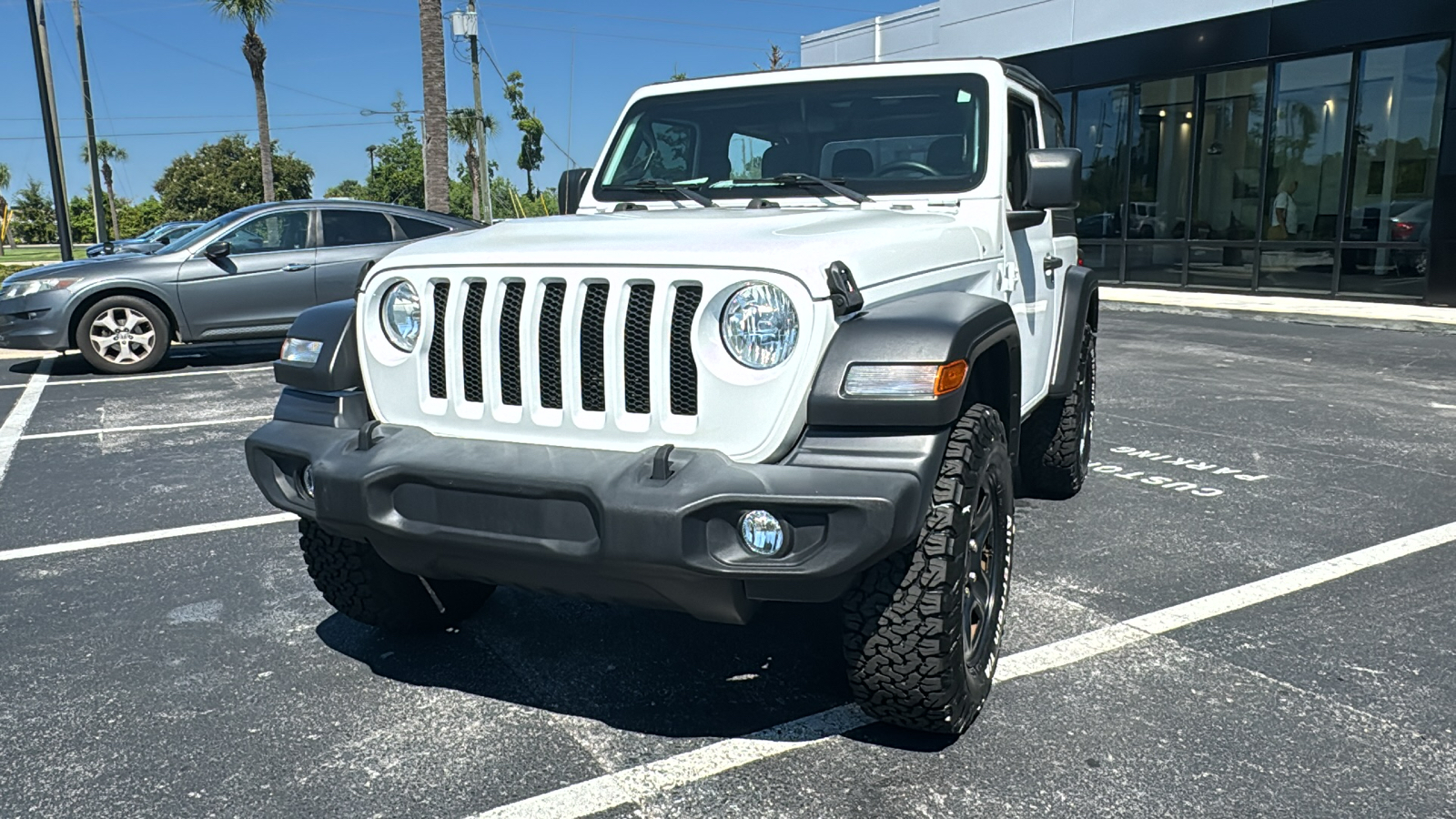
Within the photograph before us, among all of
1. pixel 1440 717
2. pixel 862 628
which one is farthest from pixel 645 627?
pixel 1440 717

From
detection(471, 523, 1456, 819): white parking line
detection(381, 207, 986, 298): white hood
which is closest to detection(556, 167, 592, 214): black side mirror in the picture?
detection(381, 207, 986, 298): white hood

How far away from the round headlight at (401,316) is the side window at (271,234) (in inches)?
331

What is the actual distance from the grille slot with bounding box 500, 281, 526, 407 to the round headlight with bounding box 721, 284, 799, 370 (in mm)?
565

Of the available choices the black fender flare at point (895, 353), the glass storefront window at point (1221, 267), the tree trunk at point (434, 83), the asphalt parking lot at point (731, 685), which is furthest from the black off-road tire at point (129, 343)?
the glass storefront window at point (1221, 267)

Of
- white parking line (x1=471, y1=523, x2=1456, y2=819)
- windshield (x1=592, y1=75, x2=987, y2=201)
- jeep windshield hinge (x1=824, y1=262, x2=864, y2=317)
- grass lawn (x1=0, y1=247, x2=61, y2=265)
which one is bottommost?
grass lawn (x1=0, y1=247, x2=61, y2=265)

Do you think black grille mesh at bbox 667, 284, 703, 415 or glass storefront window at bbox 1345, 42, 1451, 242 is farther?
glass storefront window at bbox 1345, 42, 1451, 242

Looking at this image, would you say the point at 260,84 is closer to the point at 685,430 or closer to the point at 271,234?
the point at 271,234

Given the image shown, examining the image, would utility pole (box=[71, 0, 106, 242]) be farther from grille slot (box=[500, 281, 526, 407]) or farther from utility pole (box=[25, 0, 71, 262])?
grille slot (box=[500, 281, 526, 407])

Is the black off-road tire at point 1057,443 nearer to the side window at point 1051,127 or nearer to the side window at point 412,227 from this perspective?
the side window at point 1051,127

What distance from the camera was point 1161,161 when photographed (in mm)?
19531

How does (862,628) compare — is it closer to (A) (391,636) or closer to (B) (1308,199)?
(A) (391,636)

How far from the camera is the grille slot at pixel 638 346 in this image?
2717mm

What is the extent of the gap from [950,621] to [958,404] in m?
0.55

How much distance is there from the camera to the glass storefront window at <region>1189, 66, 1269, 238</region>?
58.9ft
